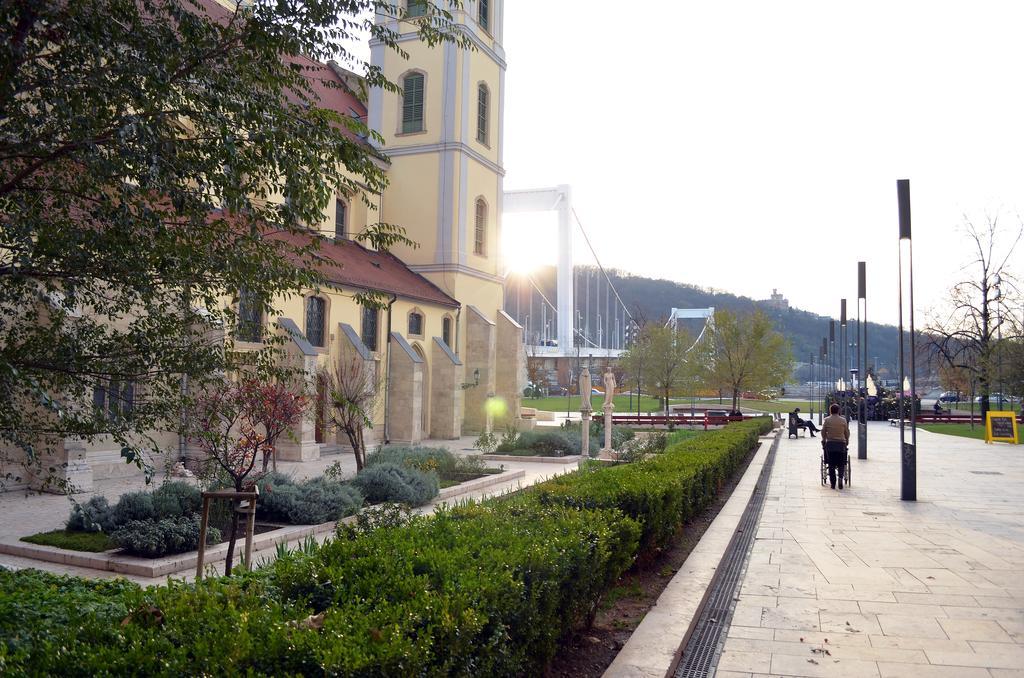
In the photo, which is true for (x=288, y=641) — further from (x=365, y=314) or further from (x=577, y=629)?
(x=365, y=314)

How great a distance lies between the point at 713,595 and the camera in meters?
6.79

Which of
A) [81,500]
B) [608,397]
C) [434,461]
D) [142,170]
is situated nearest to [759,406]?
[608,397]

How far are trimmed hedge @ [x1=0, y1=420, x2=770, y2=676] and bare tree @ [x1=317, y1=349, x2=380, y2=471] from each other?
8812 mm

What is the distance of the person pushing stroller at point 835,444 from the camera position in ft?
46.9

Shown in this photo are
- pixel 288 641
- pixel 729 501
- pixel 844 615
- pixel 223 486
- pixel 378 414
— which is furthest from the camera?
pixel 378 414

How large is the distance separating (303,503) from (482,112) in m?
26.3

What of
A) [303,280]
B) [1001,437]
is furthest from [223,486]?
[1001,437]

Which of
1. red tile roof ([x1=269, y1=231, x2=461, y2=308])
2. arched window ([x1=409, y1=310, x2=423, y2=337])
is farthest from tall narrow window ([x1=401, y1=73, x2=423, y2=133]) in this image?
arched window ([x1=409, y1=310, x2=423, y2=337])

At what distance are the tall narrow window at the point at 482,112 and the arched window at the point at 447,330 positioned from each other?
8.69 m

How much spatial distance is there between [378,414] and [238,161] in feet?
69.1

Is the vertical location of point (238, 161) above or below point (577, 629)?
above

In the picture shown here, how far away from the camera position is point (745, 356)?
131 feet

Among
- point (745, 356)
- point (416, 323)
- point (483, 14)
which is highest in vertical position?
point (483, 14)

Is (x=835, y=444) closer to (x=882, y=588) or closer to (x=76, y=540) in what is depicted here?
(x=882, y=588)
